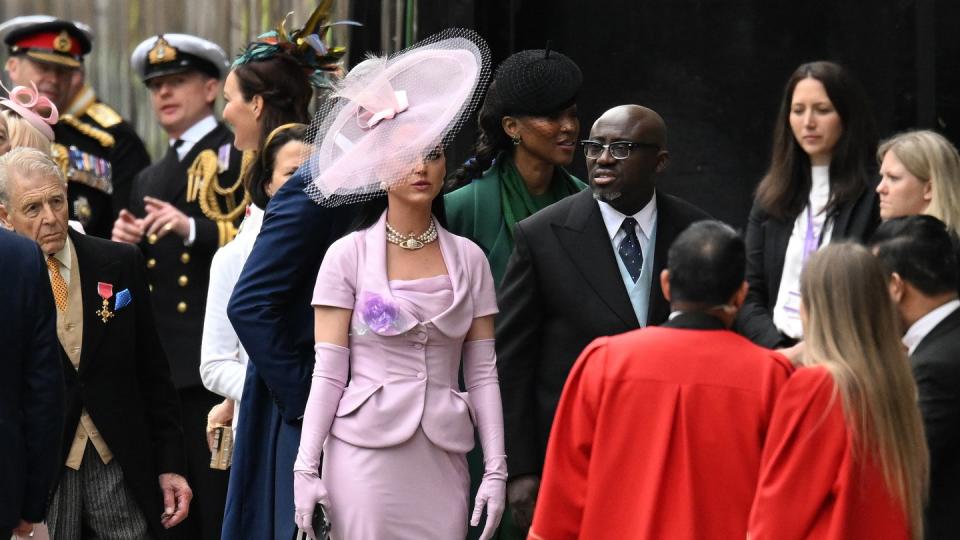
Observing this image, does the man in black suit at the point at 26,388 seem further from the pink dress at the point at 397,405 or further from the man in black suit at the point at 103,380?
the pink dress at the point at 397,405

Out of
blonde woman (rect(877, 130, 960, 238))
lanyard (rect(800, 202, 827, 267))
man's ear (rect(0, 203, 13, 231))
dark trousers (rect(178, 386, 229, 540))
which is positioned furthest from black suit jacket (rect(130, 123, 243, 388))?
blonde woman (rect(877, 130, 960, 238))

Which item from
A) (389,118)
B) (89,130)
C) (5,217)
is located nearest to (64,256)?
(5,217)

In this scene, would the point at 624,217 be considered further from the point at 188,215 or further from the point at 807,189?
the point at 188,215

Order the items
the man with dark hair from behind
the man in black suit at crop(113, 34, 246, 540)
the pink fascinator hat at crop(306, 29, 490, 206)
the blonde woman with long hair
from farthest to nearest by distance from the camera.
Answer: the man in black suit at crop(113, 34, 246, 540) → the pink fascinator hat at crop(306, 29, 490, 206) → the man with dark hair from behind → the blonde woman with long hair

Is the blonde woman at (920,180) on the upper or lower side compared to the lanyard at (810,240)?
upper

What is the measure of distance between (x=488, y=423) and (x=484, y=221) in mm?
1142

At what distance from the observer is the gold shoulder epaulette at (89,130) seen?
966cm

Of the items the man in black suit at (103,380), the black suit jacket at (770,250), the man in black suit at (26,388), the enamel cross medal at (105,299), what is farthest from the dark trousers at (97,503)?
the black suit jacket at (770,250)

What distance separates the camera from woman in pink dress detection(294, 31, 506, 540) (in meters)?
5.73

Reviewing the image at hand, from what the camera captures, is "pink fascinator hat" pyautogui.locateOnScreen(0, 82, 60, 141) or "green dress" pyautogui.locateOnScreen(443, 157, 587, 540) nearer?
"green dress" pyautogui.locateOnScreen(443, 157, 587, 540)

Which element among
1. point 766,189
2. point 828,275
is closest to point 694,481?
point 828,275

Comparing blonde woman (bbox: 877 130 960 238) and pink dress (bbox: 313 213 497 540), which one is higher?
blonde woman (bbox: 877 130 960 238)

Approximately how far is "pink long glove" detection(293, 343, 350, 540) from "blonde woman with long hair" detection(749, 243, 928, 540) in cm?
136

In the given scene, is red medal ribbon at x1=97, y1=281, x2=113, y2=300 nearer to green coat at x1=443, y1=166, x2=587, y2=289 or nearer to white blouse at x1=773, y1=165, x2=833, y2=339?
green coat at x1=443, y1=166, x2=587, y2=289
